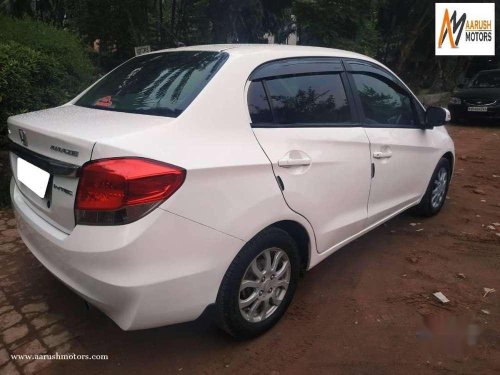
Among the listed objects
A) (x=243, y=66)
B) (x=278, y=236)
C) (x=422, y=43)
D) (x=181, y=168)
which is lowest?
(x=278, y=236)

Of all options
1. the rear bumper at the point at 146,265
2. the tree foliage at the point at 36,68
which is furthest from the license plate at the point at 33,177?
the tree foliage at the point at 36,68

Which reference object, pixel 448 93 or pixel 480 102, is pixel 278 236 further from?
pixel 448 93

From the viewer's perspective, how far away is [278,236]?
2344 mm

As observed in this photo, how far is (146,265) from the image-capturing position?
6.03ft

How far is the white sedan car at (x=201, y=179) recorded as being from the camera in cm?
183

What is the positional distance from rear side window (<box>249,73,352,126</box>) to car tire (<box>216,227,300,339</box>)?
72 centimetres

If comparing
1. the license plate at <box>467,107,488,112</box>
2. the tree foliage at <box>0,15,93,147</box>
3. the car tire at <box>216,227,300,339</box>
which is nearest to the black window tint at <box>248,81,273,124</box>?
the car tire at <box>216,227,300,339</box>

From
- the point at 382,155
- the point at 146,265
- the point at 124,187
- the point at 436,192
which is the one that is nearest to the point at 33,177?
the point at 124,187

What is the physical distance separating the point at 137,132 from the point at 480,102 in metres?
10.9

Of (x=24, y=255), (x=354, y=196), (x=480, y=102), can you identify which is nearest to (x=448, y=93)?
(x=480, y=102)

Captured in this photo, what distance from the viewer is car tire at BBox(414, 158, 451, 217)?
4.14 m

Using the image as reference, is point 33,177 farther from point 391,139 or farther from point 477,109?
point 477,109

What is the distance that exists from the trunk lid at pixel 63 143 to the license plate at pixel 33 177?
3 centimetres

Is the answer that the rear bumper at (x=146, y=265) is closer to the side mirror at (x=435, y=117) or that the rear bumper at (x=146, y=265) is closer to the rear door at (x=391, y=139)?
the rear door at (x=391, y=139)
